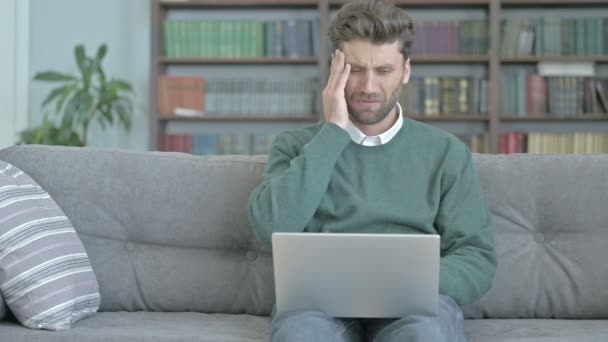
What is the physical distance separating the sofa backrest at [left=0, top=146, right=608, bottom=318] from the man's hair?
1.20 ft

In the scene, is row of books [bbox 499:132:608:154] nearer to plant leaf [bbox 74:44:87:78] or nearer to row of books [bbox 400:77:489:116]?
row of books [bbox 400:77:489:116]

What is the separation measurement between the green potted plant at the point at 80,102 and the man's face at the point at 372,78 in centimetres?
285

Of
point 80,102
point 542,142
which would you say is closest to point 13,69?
point 80,102

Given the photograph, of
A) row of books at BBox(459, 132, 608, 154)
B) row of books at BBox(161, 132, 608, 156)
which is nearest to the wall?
row of books at BBox(161, 132, 608, 156)

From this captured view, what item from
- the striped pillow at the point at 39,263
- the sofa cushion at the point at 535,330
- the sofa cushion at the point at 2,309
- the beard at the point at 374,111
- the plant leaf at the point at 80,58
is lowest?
the sofa cushion at the point at 535,330

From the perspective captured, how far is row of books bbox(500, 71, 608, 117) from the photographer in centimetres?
484

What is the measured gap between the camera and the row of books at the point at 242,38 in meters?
4.93

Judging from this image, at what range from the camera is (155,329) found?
1840mm

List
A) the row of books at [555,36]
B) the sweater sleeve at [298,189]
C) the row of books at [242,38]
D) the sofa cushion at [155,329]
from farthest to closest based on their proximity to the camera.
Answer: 1. the row of books at [242,38]
2. the row of books at [555,36]
3. the sweater sleeve at [298,189]
4. the sofa cushion at [155,329]

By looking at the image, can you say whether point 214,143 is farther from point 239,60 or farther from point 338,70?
point 338,70

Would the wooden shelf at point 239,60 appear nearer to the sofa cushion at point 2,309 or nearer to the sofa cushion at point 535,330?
the sofa cushion at point 535,330

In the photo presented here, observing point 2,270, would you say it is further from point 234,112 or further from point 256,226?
point 234,112

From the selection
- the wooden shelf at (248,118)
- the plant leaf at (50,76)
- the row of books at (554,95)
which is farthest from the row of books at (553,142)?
the plant leaf at (50,76)

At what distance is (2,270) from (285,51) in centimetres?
330
